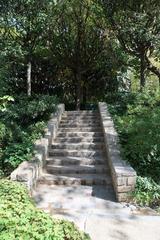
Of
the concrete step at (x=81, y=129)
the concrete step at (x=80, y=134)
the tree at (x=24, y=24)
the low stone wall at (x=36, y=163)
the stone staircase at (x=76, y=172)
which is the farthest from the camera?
the tree at (x=24, y=24)

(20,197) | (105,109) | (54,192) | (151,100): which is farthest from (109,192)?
(105,109)

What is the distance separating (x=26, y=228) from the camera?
11.8ft

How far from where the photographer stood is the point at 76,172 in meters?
8.75

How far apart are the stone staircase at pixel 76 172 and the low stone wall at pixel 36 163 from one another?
0.20m

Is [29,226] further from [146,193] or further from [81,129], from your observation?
[81,129]

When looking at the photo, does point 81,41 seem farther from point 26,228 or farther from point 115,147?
point 26,228

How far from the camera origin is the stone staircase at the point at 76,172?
7.36 meters

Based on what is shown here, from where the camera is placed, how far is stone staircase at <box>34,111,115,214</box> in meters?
7.36

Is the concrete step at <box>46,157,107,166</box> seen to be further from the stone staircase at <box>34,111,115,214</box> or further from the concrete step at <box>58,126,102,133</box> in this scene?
the concrete step at <box>58,126,102,133</box>

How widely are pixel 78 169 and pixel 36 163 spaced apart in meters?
1.10

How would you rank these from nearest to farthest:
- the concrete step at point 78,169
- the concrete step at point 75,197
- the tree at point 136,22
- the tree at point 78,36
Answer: the concrete step at point 75,197, the concrete step at point 78,169, the tree at point 136,22, the tree at point 78,36

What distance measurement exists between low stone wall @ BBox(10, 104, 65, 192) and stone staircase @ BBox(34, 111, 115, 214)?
20cm

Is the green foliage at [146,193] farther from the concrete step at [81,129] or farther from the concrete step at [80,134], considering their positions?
the concrete step at [81,129]

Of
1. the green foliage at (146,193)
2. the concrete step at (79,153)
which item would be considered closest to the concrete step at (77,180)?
the green foliage at (146,193)
